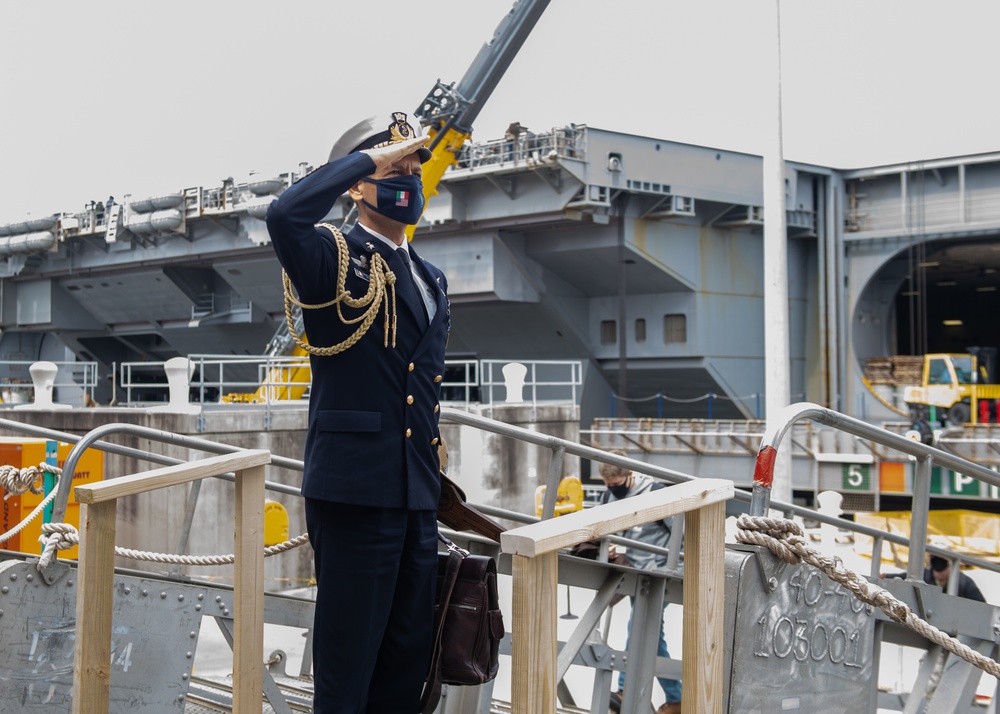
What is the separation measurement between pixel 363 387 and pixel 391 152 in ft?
2.28

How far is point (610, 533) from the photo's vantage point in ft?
6.97

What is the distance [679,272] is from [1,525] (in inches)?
730

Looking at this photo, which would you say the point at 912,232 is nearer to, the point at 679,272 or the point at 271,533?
the point at 679,272

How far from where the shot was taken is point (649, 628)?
429 cm

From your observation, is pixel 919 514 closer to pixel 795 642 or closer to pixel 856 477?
pixel 795 642

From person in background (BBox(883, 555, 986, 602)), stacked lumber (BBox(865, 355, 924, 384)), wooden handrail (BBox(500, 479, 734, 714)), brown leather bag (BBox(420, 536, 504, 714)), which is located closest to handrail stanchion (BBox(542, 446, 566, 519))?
brown leather bag (BBox(420, 536, 504, 714))

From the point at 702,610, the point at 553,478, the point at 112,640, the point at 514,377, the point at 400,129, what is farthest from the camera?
the point at 514,377

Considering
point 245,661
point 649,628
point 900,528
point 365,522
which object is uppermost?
point 365,522

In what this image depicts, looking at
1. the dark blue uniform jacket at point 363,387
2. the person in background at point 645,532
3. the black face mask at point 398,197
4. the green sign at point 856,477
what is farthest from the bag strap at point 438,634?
the green sign at point 856,477

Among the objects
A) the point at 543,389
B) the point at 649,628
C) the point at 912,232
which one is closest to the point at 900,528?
the point at 912,232

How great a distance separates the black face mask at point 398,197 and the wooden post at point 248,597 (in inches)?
35.1

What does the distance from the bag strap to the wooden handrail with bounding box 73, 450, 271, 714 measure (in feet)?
1.68

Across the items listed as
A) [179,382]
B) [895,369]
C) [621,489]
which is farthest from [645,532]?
[895,369]

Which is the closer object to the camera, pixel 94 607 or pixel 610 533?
pixel 610 533
